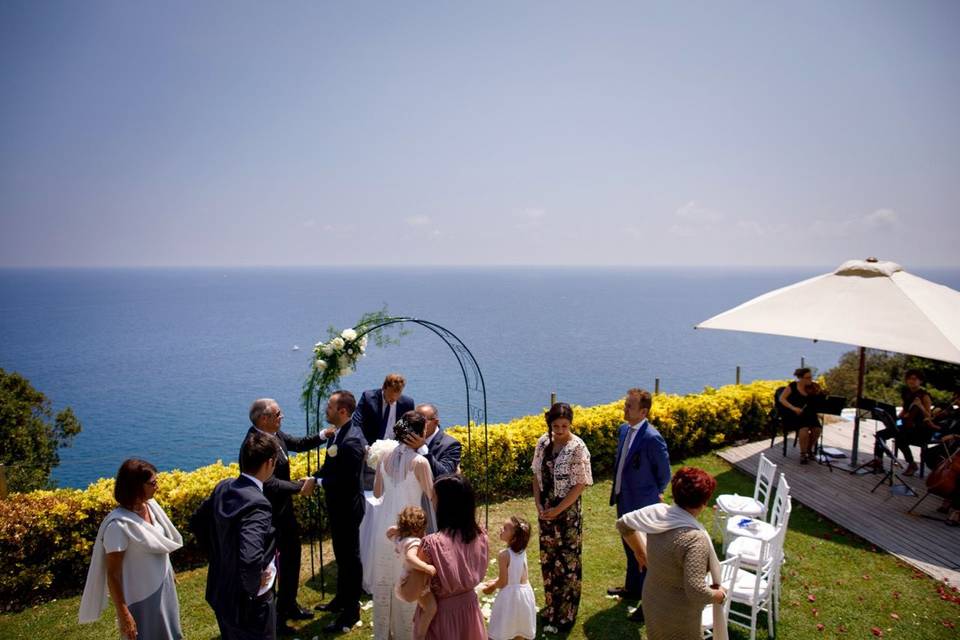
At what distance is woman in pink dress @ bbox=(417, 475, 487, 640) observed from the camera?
3.36m

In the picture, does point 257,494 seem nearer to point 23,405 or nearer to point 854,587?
point 854,587

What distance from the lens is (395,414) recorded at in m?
6.37

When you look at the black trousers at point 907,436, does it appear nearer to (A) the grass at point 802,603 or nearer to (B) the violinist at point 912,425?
(B) the violinist at point 912,425

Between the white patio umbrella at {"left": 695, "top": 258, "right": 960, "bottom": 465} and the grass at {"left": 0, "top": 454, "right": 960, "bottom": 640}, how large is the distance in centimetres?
269

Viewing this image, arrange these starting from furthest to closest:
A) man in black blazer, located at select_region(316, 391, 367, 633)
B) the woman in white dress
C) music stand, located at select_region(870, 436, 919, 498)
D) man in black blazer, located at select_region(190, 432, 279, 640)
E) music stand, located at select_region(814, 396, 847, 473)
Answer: music stand, located at select_region(814, 396, 847, 473), music stand, located at select_region(870, 436, 919, 498), man in black blazer, located at select_region(316, 391, 367, 633), the woman in white dress, man in black blazer, located at select_region(190, 432, 279, 640)

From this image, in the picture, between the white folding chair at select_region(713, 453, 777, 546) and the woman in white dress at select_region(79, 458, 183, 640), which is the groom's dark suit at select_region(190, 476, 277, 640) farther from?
the white folding chair at select_region(713, 453, 777, 546)

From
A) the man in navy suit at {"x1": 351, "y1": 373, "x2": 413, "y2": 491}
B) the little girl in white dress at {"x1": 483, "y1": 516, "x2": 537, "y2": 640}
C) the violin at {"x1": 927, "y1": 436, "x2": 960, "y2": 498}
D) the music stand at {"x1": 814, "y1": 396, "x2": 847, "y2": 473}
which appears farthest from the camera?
the music stand at {"x1": 814, "y1": 396, "x2": 847, "y2": 473}

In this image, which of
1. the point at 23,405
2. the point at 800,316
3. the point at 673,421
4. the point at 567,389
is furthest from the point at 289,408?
the point at 800,316

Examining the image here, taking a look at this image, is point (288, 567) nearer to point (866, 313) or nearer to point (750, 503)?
point (750, 503)

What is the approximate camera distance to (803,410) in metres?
9.85

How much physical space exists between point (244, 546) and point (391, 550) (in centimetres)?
156

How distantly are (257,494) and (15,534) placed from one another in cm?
442

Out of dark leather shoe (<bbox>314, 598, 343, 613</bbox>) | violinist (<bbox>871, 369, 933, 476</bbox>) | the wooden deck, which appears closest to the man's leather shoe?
dark leather shoe (<bbox>314, 598, 343, 613</bbox>)

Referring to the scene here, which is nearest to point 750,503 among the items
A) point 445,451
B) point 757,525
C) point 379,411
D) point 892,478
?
point 757,525
